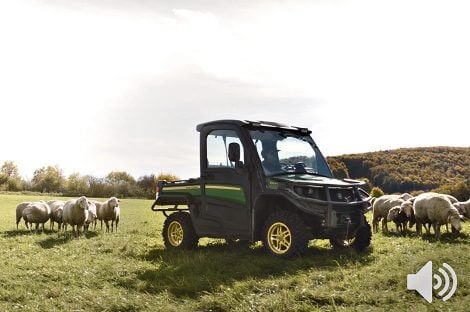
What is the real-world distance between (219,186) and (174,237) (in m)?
2.65

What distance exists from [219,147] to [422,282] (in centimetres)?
648

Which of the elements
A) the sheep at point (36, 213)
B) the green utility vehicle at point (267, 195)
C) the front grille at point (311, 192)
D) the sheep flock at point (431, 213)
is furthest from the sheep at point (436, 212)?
the sheep at point (36, 213)

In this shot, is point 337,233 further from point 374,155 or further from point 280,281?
point 374,155

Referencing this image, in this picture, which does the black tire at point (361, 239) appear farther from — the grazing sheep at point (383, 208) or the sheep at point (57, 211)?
the sheep at point (57, 211)

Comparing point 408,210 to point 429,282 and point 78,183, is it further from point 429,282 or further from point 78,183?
point 78,183

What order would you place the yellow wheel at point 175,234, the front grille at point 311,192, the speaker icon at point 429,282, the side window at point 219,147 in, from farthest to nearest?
the yellow wheel at point 175,234, the side window at point 219,147, the front grille at point 311,192, the speaker icon at point 429,282

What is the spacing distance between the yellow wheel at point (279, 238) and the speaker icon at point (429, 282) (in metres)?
3.11

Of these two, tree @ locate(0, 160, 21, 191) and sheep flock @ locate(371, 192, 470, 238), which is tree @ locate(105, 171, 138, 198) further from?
sheep flock @ locate(371, 192, 470, 238)

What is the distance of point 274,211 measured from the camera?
476 inches

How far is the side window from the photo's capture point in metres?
12.9

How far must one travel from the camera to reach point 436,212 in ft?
50.0

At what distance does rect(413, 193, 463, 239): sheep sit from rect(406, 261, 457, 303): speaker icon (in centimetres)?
608

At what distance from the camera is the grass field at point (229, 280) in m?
8.38

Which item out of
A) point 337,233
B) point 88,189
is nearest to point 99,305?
point 337,233
